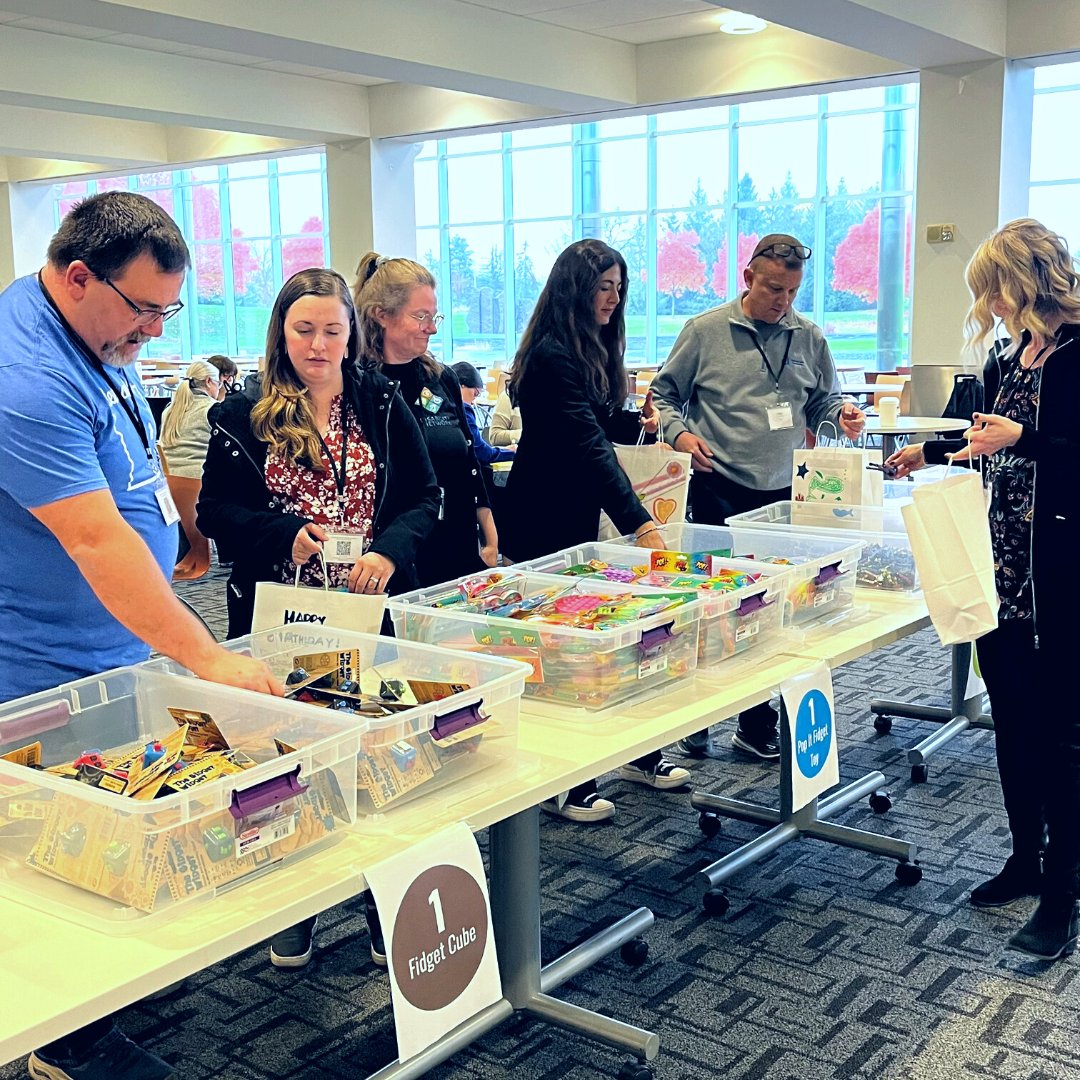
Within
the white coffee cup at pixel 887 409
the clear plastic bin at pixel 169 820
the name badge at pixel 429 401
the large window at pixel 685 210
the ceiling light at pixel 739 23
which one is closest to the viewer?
the clear plastic bin at pixel 169 820

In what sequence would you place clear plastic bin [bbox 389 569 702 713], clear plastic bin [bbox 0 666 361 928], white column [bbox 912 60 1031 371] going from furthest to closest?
white column [bbox 912 60 1031 371] → clear plastic bin [bbox 389 569 702 713] → clear plastic bin [bbox 0 666 361 928]

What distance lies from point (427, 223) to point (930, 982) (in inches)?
566

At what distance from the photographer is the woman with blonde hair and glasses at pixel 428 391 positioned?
262cm

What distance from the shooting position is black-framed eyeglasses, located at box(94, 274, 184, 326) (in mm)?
1550

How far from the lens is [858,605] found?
2568 mm

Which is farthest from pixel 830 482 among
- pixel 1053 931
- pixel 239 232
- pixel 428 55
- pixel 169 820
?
pixel 239 232

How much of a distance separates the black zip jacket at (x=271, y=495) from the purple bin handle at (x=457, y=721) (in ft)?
2.26

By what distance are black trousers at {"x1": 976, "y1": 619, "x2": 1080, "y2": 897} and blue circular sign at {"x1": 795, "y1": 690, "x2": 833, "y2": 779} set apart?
1.47ft

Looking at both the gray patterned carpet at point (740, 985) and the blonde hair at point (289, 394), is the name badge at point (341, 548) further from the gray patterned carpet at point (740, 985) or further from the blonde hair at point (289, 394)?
the gray patterned carpet at point (740, 985)

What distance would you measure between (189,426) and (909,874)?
12.6 ft

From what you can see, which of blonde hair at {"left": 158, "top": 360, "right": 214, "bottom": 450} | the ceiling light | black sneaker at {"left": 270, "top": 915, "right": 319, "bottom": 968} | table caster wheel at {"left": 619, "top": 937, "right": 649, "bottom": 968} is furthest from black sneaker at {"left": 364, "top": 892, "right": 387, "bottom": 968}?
the ceiling light

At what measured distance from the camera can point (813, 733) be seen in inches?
85.5

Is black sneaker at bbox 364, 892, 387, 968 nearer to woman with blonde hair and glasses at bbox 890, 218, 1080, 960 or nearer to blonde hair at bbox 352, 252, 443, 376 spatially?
blonde hair at bbox 352, 252, 443, 376

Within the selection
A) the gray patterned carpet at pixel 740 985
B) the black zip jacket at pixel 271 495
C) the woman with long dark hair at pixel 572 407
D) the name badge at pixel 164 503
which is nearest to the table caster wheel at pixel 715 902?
the gray patterned carpet at pixel 740 985
